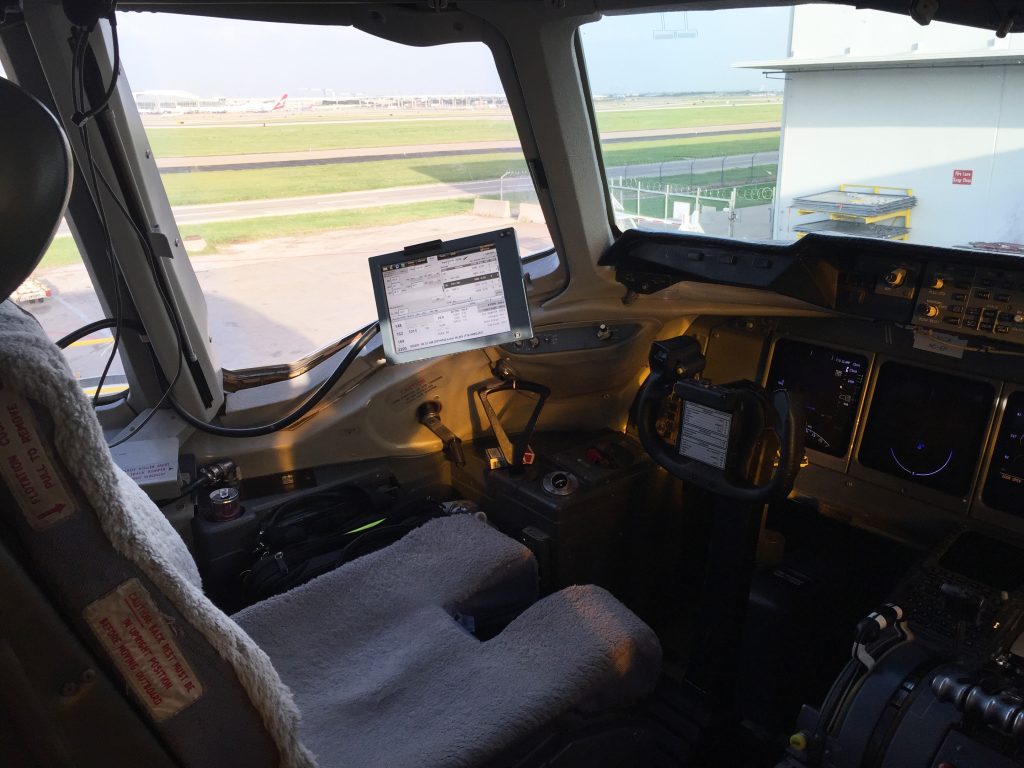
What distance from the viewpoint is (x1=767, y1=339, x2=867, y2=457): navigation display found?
2312mm

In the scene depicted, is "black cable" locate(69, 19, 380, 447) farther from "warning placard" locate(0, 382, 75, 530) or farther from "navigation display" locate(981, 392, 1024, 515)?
"navigation display" locate(981, 392, 1024, 515)

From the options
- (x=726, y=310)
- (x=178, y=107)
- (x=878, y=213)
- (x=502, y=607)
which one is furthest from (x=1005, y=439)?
(x=178, y=107)

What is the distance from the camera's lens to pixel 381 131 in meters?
2.36

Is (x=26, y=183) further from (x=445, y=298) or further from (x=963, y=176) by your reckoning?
(x=963, y=176)

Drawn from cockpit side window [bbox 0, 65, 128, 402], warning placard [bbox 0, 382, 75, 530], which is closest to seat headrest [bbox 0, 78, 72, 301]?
warning placard [bbox 0, 382, 75, 530]

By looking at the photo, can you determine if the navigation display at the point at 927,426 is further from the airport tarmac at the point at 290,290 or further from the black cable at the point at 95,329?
the black cable at the point at 95,329

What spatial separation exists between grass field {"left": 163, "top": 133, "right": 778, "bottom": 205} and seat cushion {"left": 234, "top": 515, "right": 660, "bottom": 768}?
111 cm

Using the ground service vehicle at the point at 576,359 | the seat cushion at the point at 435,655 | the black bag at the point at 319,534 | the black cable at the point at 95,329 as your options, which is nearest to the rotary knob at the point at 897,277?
the ground service vehicle at the point at 576,359

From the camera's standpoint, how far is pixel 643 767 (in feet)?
5.70

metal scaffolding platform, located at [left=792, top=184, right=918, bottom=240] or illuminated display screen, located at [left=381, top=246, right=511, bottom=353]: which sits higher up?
metal scaffolding platform, located at [left=792, top=184, right=918, bottom=240]

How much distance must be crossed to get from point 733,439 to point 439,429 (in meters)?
1.07

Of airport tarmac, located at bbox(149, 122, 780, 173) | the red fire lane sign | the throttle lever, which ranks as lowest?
the throttle lever

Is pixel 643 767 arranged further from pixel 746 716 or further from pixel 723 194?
pixel 723 194

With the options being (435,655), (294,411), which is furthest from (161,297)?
(435,655)
